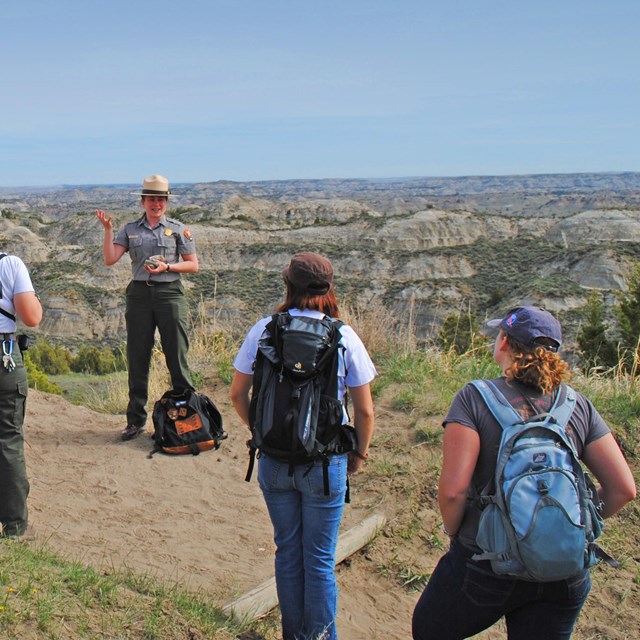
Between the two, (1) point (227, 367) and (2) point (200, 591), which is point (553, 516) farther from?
(1) point (227, 367)

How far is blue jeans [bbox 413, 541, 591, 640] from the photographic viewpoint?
7.49ft

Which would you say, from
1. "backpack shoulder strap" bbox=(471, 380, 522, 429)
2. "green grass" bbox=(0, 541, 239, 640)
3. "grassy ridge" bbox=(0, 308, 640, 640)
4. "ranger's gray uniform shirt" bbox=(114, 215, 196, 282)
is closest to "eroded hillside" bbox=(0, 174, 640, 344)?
"grassy ridge" bbox=(0, 308, 640, 640)

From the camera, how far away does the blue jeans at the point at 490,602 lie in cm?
228

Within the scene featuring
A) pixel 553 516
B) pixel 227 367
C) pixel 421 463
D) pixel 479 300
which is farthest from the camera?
pixel 479 300

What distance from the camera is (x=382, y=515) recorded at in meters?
4.78

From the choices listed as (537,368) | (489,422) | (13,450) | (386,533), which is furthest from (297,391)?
(386,533)

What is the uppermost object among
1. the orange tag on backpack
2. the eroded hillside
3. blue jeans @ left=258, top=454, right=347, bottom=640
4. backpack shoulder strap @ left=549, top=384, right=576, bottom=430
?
backpack shoulder strap @ left=549, top=384, right=576, bottom=430

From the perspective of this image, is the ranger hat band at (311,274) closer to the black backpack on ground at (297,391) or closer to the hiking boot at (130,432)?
Answer: the black backpack on ground at (297,391)

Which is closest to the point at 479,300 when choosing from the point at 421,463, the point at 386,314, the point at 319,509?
the point at 386,314

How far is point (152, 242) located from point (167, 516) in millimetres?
1964

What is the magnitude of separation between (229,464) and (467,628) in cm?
353

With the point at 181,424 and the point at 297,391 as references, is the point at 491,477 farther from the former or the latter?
the point at 181,424

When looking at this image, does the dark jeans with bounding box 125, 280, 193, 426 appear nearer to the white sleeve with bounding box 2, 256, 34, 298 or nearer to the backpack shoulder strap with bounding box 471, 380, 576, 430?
the white sleeve with bounding box 2, 256, 34, 298

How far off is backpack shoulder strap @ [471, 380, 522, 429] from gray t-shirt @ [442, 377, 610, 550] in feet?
0.05
